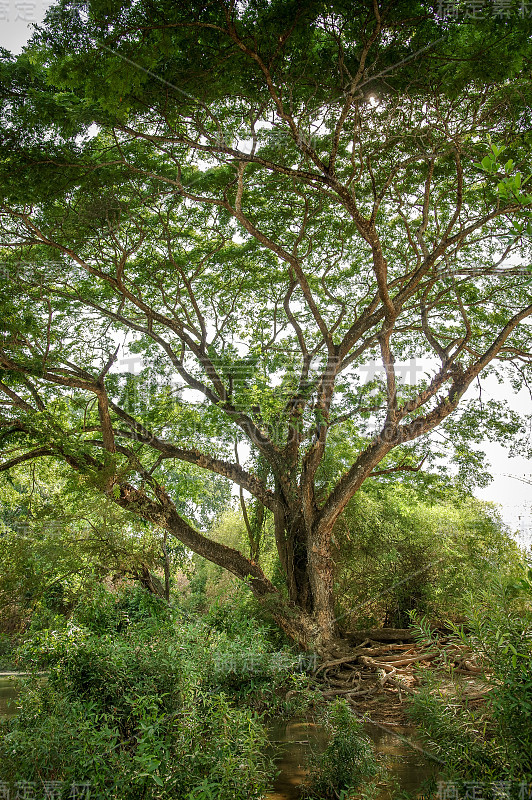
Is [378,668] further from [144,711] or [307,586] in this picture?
[144,711]

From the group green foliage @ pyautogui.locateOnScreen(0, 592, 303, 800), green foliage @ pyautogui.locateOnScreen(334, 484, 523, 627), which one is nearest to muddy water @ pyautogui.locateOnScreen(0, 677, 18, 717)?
green foliage @ pyautogui.locateOnScreen(0, 592, 303, 800)

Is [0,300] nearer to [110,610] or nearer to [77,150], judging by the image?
[77,150]

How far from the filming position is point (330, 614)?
8.25 metres

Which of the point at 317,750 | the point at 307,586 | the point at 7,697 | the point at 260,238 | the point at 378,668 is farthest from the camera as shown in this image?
the point at 307,586

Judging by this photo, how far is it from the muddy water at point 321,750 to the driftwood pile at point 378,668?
572 millimetres

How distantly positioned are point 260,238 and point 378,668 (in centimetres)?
604

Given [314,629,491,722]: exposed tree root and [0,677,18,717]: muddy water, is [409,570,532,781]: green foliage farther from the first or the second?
[0,677,18,717]: muddy water

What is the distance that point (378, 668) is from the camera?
7312 mm

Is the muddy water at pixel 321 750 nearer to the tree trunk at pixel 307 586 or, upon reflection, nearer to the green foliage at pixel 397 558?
the tree trunk at pixel 307 586

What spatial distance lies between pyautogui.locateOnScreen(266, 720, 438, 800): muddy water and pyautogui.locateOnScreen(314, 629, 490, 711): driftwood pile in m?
0.57

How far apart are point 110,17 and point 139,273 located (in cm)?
481

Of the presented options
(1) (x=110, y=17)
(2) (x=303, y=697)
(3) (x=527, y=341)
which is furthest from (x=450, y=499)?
(1) (x=110, y=17)

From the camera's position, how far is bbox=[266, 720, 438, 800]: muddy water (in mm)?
3920

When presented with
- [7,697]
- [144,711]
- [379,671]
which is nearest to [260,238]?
[144,711]
